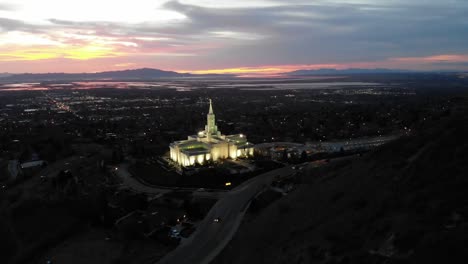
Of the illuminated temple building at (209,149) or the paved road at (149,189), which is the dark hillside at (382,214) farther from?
the illuminated temple building at (209,149)

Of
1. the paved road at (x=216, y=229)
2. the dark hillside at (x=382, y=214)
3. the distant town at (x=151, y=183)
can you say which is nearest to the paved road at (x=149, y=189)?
the distant town at (x=151, y=183)

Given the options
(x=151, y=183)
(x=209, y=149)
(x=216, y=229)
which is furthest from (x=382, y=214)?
(x=209, y=149)

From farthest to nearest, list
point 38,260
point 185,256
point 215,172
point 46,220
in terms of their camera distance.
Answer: point 215,172 → point 46,220 → point 38,260 → point 185,256

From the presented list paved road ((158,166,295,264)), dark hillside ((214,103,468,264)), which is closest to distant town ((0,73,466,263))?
paved road ((158,166,295,264))

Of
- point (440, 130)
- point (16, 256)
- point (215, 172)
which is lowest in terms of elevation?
point (16, 256)

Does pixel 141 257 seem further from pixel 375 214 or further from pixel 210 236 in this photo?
pixel 375 214

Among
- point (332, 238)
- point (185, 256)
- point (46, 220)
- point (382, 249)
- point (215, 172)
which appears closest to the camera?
point (382, 249)

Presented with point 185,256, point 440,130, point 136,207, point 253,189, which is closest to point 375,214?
point 440,130
